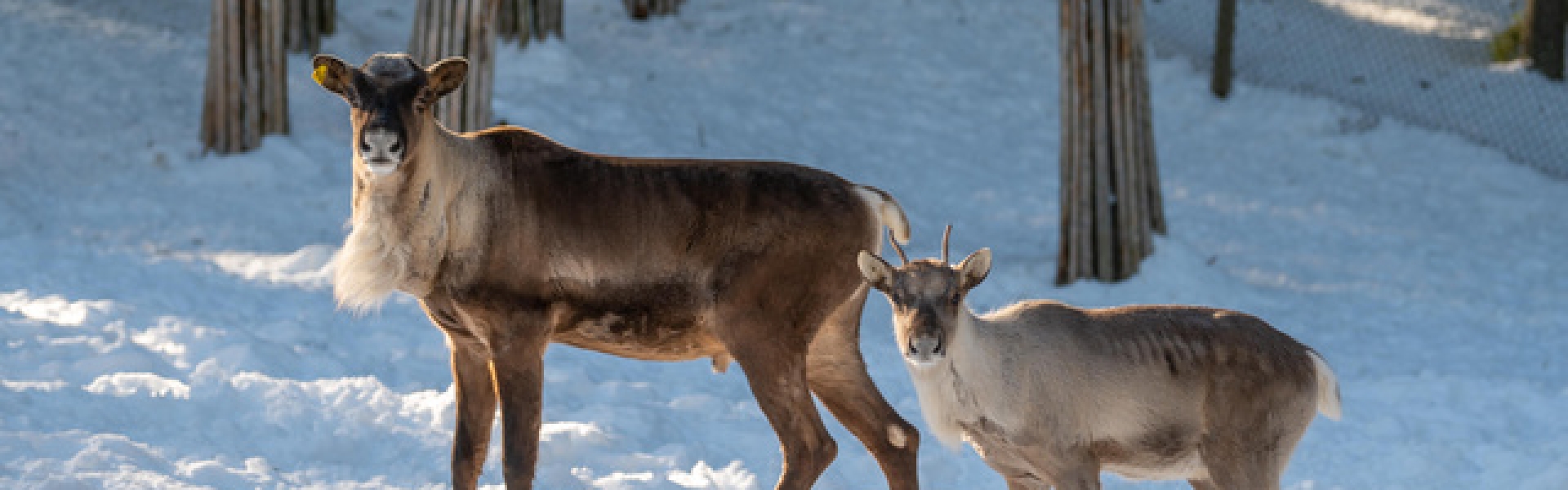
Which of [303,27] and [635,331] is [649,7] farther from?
[635,331]

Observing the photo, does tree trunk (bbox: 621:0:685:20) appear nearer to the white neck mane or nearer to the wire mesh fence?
the wire mesh fence

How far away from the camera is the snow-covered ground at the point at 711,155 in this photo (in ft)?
29.0

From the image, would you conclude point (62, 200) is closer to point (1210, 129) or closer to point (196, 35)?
point (196, 35)

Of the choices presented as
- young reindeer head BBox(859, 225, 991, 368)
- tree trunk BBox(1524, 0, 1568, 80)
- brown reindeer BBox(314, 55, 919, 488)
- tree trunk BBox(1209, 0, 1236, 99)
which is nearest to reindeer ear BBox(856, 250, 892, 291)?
young reindeer head BBox(859, 225, 991, 368)

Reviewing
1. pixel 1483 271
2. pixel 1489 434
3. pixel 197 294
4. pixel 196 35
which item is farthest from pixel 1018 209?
pixel 196 35

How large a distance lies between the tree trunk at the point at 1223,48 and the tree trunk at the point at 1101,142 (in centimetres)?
422

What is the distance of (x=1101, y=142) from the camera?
1258 centimetres

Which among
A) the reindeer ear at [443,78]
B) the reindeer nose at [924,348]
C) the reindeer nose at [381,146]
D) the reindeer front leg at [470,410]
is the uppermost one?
the reindeer ear at [443,78]

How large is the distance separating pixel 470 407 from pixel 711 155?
7621mm

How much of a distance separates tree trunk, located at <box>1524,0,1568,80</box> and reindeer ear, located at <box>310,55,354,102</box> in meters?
14.2

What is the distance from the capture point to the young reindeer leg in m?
7.46

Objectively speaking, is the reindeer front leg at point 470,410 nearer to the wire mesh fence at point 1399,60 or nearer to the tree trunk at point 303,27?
the tree trunk at point 303,27

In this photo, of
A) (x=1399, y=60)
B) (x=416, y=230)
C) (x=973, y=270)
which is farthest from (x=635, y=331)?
(x=1399, y=60)

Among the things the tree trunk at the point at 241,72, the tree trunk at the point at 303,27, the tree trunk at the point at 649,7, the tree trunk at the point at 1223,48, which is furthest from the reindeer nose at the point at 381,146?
the tree trunk at the point at 649,7
